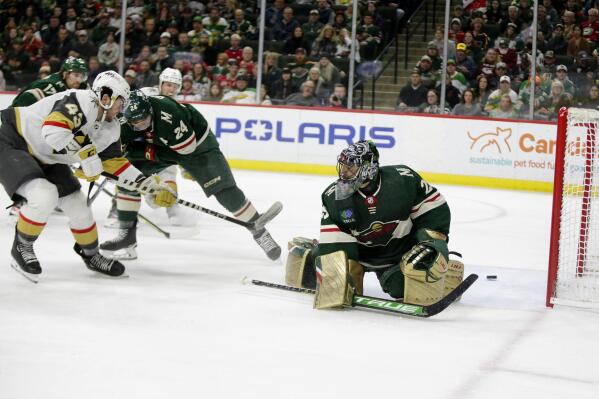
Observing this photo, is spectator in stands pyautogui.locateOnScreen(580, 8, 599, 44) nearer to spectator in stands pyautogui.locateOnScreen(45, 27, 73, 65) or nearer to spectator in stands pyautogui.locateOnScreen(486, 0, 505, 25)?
spectator in stands pyautogui.locateOnScreen(486, 0, 505, 25)

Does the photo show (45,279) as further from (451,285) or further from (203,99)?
(203,99)

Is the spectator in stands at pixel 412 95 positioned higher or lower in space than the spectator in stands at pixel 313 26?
lower

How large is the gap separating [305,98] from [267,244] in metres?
4.72

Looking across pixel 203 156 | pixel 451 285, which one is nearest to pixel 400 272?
pixel 451 285

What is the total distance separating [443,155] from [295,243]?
4.98 m

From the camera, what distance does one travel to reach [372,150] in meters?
3.97

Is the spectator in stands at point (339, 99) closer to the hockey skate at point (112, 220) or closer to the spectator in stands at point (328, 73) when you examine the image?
the spectator in stands at point (328, 73)

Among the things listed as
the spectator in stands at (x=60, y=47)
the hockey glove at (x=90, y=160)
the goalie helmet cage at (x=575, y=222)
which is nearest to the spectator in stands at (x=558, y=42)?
the goalie helmet cage at (x=575, y=222)

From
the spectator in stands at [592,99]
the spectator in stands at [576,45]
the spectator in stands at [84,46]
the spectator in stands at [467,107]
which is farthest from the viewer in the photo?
the spectator in stands at [84,46]

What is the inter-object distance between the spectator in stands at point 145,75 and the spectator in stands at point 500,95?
3655 millimetres

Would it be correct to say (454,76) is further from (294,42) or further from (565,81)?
(294,42)

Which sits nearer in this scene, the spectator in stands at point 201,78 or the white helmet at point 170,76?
the white helmet at point 170,76

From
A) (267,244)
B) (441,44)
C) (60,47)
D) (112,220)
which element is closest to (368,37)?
(441,44)

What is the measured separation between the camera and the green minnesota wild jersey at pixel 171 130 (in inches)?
198
